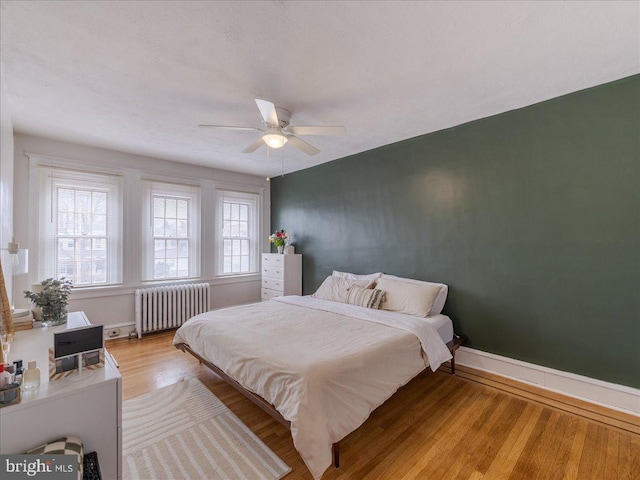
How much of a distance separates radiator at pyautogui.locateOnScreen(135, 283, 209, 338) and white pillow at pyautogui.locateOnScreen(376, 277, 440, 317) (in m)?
2.92

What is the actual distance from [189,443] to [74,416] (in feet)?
3.10

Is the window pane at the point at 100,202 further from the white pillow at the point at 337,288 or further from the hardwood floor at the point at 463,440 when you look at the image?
the white pillow at the point at 337,288

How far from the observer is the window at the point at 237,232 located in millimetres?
5047

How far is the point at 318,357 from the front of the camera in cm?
190

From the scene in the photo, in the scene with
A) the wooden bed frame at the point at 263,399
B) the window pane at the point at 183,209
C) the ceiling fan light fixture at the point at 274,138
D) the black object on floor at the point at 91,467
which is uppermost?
the ceiling fan light fixture at the point at 274,138

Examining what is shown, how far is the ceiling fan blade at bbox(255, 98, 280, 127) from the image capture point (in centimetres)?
201

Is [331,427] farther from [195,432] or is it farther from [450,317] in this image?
[450,317]

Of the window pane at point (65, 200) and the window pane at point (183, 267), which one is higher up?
the window pane at point (65, 200)

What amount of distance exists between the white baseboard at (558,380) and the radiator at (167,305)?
12.3 feet

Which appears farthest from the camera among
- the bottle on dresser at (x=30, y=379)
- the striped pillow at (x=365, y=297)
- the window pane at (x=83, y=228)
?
the window pane at (x=83, y=228)

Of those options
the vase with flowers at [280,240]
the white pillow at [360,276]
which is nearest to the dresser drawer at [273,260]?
the vase with flowers at [280,240]

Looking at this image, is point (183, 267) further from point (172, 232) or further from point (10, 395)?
point (10, 395)

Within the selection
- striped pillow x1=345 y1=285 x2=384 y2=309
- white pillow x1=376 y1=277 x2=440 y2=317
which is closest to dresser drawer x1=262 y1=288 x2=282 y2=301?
striped pillow x1=345 y1=285 x2=384 y2=309

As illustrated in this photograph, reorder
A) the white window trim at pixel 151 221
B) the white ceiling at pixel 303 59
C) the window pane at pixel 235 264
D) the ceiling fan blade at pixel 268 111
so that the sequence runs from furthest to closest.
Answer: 1. the window pane at pixel 235 264
2. the white window trim at pixel 151 221
3. the ceiling fan blade at pixel 268 111
4. the white ceiling at pixel 303 59
